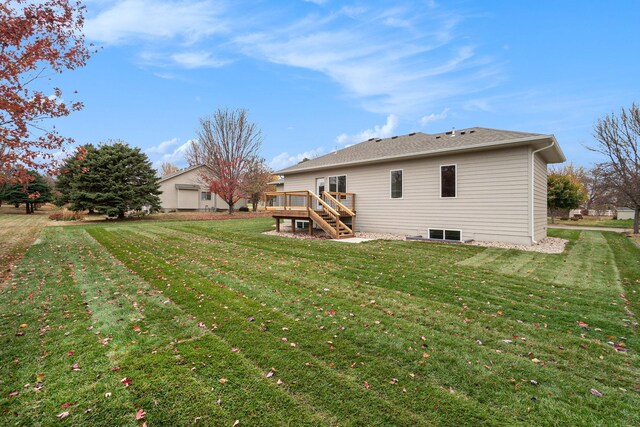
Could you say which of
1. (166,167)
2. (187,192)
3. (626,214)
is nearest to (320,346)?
(187,192)

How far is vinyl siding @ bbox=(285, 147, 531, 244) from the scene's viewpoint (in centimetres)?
980

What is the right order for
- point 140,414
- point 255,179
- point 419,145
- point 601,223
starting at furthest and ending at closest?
point 255,179, point 601,223, point 419,145, point 140,414

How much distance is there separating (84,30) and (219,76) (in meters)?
10.6

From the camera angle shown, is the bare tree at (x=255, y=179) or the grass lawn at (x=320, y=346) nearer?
the grass lawn at (x=320, y=346)

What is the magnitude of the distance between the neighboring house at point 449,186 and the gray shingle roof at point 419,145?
0.03m

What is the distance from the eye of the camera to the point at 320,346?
3.25 metres

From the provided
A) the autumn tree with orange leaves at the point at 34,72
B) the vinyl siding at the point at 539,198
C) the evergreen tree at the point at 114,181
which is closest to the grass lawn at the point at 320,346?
the autumn tree with orange leaves at the point at 34,72

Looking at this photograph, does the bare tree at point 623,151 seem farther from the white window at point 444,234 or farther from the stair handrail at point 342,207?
the stair handrail at point 342,207

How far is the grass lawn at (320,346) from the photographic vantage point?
2.32m

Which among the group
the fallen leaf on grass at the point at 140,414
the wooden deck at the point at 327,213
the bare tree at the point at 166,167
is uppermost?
the bare tree at the point at 166,167

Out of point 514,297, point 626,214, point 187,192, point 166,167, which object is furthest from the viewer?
point 166,167

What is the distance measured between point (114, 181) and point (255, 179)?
1300 centimetres

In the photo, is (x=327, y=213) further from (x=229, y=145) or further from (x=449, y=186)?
(x=229, y=145)

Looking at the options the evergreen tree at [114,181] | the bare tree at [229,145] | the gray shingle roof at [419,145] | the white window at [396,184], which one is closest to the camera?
the gray shingle roof at [419,145]
